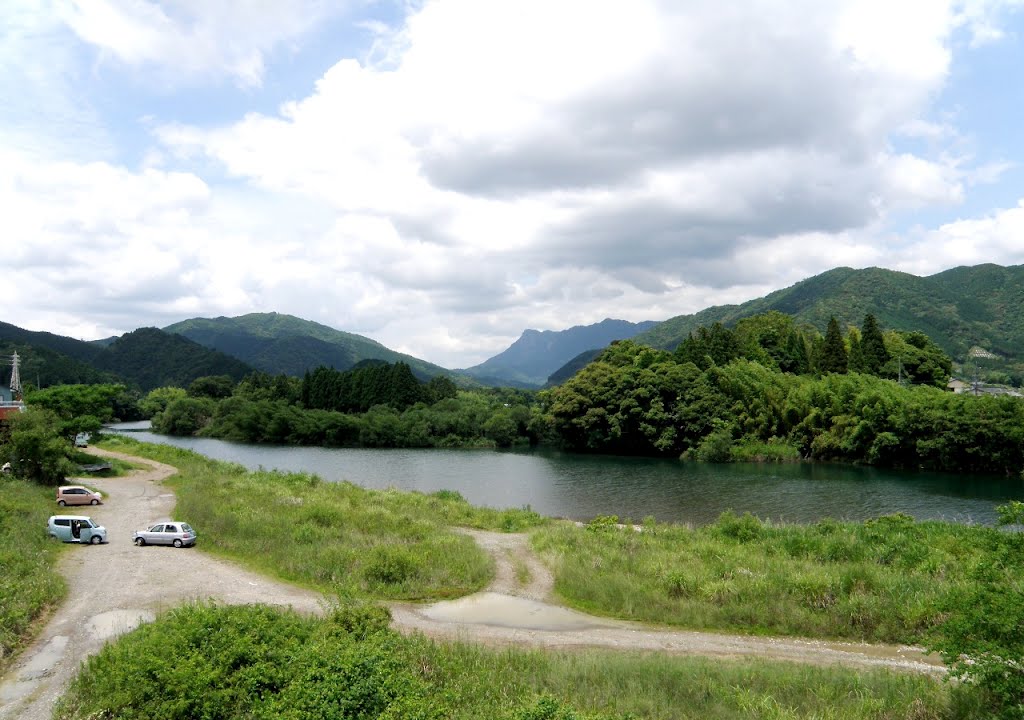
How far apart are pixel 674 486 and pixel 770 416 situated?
2143 cm

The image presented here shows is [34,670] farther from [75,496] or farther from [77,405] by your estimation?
[77,405]

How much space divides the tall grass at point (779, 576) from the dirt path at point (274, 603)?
0.62 metres

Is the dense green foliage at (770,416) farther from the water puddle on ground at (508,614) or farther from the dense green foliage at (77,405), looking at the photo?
the water puddle on ground at (508,614)

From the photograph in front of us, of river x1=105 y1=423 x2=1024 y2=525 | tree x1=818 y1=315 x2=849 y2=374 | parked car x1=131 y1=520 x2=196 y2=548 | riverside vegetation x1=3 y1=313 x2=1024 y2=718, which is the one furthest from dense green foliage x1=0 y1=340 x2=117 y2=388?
tree x1=818 y1=315 x2=849 y2=374

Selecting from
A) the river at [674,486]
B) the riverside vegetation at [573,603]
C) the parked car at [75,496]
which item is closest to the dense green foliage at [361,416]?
the river at [674,486]

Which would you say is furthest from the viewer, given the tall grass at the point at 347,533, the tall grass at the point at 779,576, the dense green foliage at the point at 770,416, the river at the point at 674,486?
the dense green foliage at the point at 770,416

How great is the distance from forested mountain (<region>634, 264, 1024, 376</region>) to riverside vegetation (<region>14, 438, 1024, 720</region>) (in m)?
107

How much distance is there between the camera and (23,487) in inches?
1077

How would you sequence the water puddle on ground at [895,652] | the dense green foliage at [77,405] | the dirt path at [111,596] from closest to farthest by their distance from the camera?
the dirt path at [111,596], the water puddle on ground at [895,652], the dense green foliage at [77,405]

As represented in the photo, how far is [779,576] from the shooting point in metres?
16.2

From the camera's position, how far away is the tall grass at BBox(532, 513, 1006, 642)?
1446 cm

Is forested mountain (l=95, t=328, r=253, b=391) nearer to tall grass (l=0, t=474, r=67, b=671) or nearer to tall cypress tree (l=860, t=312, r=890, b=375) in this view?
tall cypress tree (l=860, t=312, r=890, b=375)

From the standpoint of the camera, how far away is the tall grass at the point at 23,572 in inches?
490

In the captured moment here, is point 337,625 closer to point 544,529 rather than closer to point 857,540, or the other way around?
point 544,529
